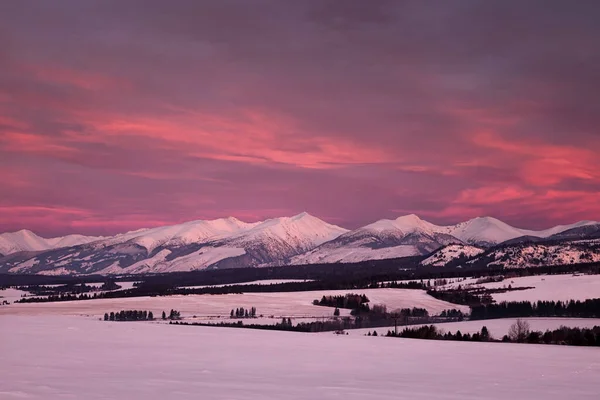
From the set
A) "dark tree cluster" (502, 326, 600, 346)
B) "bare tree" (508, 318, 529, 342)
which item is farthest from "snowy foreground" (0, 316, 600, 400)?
"bare tree" (508, 318, 529, 342)

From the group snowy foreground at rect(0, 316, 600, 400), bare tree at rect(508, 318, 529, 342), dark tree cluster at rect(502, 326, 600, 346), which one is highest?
snowy foreground at rect(0, 316, 600, 400)

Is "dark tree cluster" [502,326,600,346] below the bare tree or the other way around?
the other way around

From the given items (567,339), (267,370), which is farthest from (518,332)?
(267,370)

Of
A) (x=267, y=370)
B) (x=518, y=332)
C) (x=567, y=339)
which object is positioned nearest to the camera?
(x=267, y=370)

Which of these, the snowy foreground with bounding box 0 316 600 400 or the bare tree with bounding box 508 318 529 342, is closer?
the snowy foreground with bounding box 0 316 600 400

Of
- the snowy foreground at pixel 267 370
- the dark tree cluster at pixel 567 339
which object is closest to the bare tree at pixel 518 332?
the dark tree cluster at pixel 567 339

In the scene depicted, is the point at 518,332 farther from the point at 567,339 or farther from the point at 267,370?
the point at 267,370

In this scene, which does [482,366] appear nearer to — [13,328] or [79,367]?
[79,367]

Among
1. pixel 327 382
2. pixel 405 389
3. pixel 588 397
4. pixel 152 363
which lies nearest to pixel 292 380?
pixel 327 382

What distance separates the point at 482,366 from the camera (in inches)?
1452

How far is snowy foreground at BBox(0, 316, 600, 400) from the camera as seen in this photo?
23.2m

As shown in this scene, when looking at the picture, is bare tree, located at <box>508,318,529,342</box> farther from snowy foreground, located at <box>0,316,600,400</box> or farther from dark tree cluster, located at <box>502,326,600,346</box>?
snowy foreground, located at <box>0,316,600,400</box>

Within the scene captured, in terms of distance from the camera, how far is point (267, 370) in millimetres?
30828

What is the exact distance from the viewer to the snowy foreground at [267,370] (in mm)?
23234
